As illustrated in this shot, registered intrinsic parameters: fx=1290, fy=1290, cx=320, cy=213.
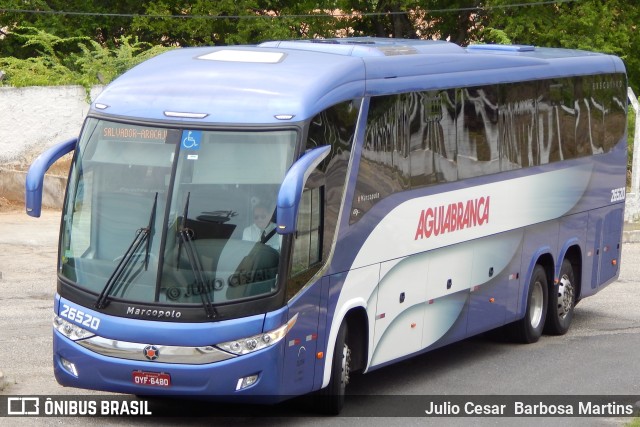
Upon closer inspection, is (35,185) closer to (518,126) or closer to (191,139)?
(191,139)

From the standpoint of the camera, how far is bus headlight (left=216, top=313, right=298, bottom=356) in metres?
10.2

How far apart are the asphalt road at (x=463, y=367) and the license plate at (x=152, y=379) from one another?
839mm

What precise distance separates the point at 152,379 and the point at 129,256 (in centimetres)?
100

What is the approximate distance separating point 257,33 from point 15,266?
28268 millimetres

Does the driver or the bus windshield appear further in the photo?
the driver

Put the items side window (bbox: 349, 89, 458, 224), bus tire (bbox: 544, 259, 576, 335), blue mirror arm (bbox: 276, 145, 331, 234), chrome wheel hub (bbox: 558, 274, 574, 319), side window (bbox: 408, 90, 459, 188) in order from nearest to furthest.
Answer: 1. blue mirror arm (bbox: 276, 145, 331, 234)
2. side window (bbox: 349, 89, 458, 224)
3. side window (bbox: 408, 90, 459, 188)
4. bus tire (bbox: 544, 259, 576, 335)
5. chrome wheel hub (bbox: 558, 274, 574, 319)

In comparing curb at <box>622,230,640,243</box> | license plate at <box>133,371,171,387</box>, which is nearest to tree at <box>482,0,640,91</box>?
curb at <box>622,230,640,243</box>

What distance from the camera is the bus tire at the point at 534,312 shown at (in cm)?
1581

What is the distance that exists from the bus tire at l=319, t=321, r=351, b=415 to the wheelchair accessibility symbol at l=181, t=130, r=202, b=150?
7.23 ft

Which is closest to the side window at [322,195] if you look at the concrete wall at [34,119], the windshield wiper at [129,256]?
the windshield wiper at [129,256]

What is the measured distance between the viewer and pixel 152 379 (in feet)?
33.6

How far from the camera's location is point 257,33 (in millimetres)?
47625

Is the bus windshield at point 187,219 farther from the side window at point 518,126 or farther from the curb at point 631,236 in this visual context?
the curb at point 631,236

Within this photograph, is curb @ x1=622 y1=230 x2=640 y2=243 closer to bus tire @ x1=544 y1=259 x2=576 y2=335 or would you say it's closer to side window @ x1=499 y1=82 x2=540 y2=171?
bus tire @ x1=544 y1=259 x2=576 y2=335
